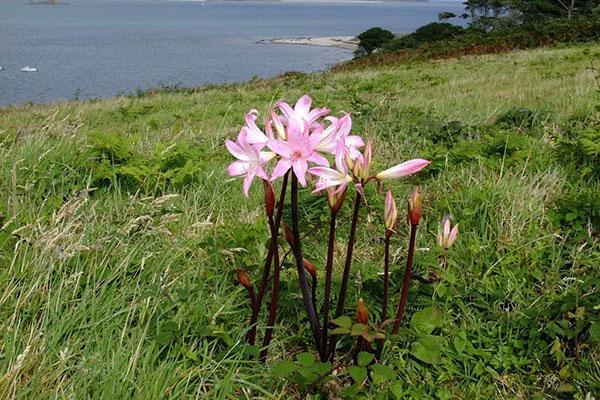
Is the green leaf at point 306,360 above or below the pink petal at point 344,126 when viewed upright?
below

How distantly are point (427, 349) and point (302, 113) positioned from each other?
3.72 feet

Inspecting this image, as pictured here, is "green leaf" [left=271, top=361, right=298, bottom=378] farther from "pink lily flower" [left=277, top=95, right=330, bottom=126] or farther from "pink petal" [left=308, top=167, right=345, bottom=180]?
"pink lily flower" [left=277, top=95, right=330, bottom=126]

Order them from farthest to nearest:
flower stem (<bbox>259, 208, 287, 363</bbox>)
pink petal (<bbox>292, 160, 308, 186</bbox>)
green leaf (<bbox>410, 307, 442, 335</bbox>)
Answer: green leaf (<bbox>410, 307, 442, 335</bbox>), flower stem (<bbox>259, 208, 287, 363</bbox>), pink petal (<bbox>292, 160, 308, 186</bbox>)

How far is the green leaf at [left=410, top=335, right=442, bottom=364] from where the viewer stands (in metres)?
2.50

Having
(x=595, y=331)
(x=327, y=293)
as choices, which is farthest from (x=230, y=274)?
(x=595, y=331)

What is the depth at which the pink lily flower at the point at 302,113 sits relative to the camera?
6.82 feet

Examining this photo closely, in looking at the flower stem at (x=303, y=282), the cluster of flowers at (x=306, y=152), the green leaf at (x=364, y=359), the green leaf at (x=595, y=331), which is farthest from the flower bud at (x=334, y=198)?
the green leaf at (x=595, y=331)

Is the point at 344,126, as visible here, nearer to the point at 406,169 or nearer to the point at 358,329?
the point at 406,169

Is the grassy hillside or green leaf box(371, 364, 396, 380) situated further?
the grassy hillside

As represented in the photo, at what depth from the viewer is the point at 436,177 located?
14.7 ft

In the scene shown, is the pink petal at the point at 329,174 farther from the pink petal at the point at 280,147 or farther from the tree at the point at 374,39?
the tree at the point at 374,39

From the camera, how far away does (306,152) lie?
2.00 m

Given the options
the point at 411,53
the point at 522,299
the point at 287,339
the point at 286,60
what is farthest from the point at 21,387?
the point at 286,60

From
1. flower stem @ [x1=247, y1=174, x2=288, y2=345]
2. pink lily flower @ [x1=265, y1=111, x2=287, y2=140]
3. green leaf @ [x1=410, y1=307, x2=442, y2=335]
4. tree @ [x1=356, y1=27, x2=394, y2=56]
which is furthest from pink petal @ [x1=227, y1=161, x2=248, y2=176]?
tree @ [x1=356, y1=27, x2=394, y2=56]
